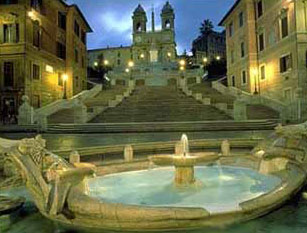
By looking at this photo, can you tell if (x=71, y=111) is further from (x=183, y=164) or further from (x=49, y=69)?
(x=183, y=164)

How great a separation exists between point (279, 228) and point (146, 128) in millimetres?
17165

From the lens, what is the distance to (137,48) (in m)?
76.1

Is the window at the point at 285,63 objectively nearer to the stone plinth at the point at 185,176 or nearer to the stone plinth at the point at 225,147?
the stone plinth at the point at 225,147

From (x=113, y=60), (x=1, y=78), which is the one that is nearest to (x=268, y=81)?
(x=1, y=78)

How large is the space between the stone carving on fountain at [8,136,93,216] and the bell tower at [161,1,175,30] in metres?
74.6

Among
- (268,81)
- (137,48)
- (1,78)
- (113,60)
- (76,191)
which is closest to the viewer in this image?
(76,191)

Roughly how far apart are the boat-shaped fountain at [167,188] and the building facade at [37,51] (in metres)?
25.8

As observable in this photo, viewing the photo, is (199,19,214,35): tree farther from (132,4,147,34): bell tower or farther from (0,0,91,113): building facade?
(0,0,91,113): building facade

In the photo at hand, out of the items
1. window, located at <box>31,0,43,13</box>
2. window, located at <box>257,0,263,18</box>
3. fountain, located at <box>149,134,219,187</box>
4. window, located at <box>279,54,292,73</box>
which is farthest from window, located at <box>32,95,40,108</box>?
fountain, located at <box>149,134,219,187</box>

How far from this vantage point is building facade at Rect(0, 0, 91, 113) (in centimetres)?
3266

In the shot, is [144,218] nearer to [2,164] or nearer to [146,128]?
[2,164]

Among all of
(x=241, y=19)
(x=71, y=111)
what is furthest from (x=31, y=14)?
(x=241, y=19)

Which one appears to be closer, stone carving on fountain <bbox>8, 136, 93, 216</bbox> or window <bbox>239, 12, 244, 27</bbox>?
stone carving on fountain <bbox>8, 136, 93, 216</bbox>

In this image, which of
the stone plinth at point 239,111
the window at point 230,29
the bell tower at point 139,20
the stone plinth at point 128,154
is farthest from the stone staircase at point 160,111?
the bell tower at point 139,20
